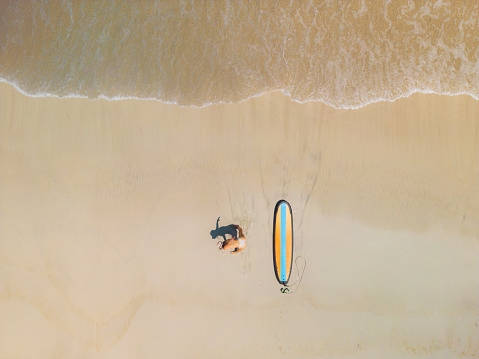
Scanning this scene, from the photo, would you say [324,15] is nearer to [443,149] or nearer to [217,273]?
[443,149]

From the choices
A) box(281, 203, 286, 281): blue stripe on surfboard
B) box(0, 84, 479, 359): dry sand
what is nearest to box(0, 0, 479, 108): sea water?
box(0, 84, 479, 359): dry sand

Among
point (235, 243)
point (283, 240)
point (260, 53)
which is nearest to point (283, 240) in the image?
point (283, 240)

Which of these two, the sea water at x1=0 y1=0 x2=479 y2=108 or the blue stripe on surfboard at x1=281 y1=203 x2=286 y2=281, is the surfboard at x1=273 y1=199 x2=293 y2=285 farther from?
the sea water at x1=0 y1=0 x2=479 y2=108

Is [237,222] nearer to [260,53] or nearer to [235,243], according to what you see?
[235,243]

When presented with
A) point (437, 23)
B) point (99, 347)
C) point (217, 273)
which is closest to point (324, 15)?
point (437, 23)

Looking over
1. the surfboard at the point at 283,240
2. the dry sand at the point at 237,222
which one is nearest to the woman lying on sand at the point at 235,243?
the dry sand at the point at 237,222

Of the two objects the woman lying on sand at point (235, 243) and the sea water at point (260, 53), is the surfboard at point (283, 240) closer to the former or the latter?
the woman lying on sand at point (235, 243)

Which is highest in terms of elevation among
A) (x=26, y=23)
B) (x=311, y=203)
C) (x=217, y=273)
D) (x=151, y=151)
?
(x=26, y=23)
